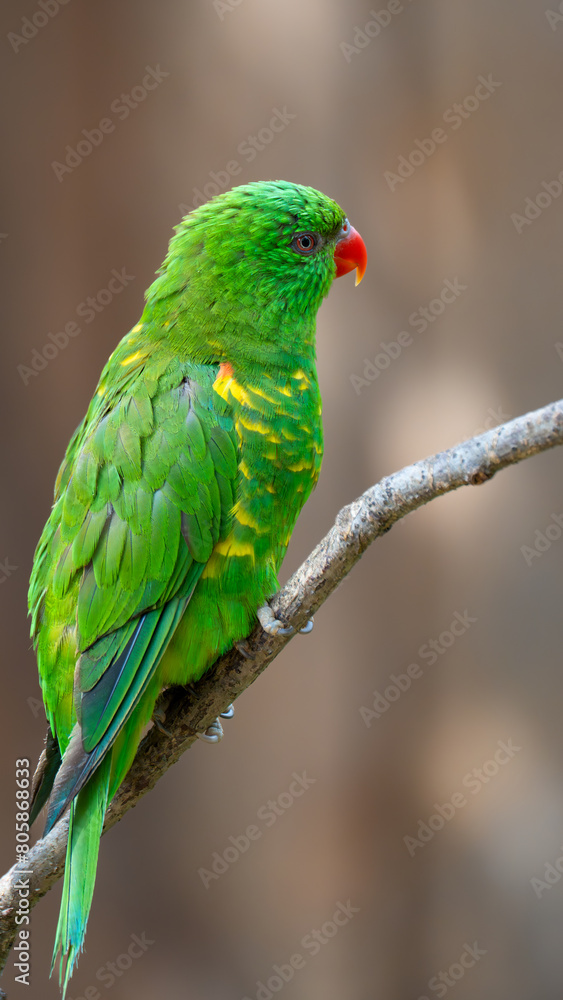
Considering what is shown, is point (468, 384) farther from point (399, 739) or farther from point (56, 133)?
point (56, 133)

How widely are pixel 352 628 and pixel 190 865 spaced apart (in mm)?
1505

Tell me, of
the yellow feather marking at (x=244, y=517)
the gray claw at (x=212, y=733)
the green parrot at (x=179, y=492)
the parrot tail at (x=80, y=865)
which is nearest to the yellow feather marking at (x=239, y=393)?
the green parrot at (x=179, y=492)

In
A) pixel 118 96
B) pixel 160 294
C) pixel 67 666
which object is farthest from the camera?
pixel 118 96

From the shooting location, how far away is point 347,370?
4.38 meters

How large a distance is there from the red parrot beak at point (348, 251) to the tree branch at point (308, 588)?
1.12 meters

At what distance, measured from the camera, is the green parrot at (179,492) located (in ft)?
7.22

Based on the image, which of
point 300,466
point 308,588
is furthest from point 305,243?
point 308,588

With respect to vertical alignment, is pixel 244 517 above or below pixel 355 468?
above

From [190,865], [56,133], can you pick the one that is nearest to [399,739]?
[190,865]

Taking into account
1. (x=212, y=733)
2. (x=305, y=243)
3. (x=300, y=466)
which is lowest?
(x=212, y=733)

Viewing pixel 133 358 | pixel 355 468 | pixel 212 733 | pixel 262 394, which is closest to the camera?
pixel 262 394

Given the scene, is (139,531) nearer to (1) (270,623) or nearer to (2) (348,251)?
(1) (270,623)

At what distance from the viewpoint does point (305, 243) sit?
2.53m

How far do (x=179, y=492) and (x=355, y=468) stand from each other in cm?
231
